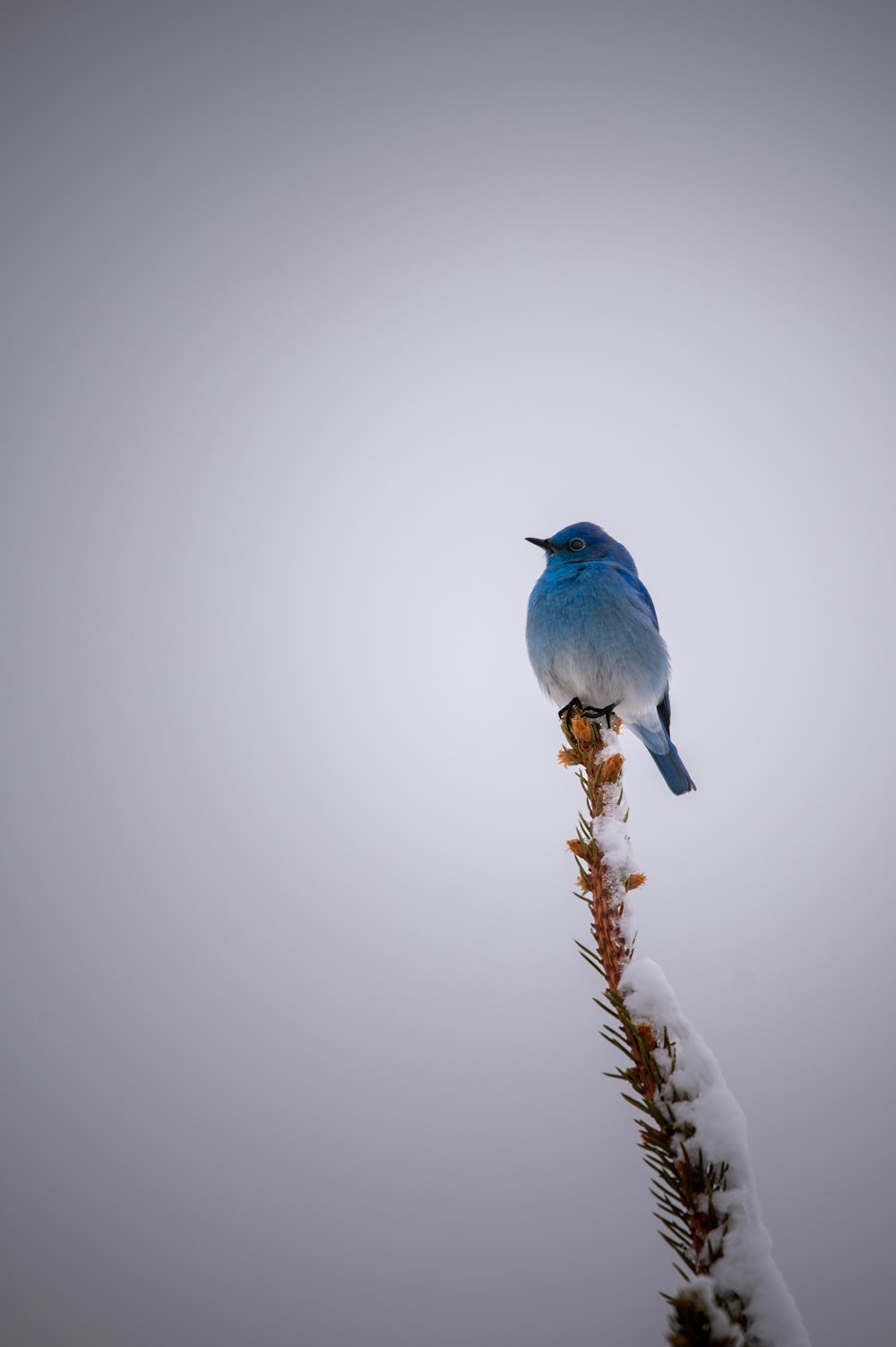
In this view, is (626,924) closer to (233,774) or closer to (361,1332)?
(361,1332)

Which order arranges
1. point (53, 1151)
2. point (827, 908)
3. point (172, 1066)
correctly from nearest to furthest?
point (827, 908), point (53, 1151), point (172, 1066)

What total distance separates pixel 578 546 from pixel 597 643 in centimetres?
115

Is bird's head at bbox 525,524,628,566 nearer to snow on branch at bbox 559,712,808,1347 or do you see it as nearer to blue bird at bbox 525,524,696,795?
blue bird at bbox 525,524,696,795

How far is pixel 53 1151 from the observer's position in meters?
72.9

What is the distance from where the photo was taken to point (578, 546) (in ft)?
19.4

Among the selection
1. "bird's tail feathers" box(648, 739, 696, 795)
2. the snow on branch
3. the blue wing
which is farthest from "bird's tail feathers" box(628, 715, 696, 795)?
the snow on branch

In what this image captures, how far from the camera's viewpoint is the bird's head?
5836mm

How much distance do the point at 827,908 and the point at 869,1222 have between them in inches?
1201

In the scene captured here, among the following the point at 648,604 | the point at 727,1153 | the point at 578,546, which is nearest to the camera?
the point at 727,1153

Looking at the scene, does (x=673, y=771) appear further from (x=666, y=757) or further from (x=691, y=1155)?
(x=691, y=1155)

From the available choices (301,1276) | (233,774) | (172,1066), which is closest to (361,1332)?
(301,1276)

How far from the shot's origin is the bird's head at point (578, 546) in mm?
5836

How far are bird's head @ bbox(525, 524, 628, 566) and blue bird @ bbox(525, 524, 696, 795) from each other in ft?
0.07

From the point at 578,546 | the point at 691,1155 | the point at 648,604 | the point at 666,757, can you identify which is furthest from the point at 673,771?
the point at 691,1155
